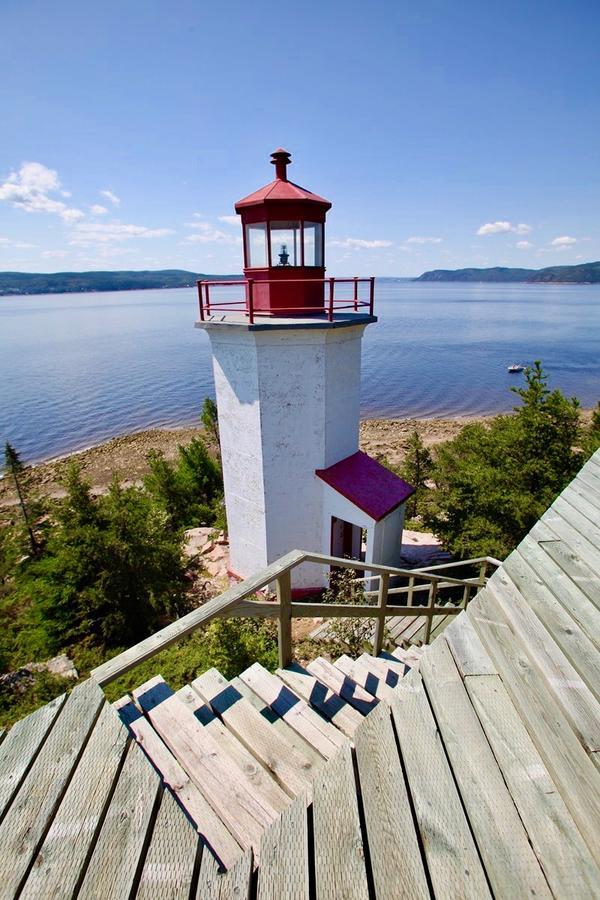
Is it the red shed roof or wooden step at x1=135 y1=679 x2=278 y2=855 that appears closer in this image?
wooden step at x1=135 y1=679 x2=278 y2=855

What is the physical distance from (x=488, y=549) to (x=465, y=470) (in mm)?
2376

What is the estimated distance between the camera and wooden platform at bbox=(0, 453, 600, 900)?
5.25ft

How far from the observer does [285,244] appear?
9.23m

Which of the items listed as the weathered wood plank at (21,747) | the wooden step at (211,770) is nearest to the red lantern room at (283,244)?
the wooden step at (211,770)

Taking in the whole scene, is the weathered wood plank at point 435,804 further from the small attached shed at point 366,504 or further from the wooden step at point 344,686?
the small attached shed at point 366,504

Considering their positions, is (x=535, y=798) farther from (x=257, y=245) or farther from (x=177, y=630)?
(x=257, y=245)

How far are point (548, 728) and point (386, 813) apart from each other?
2.67 feet

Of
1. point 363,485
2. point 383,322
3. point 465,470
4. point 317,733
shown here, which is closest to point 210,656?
point 317,733

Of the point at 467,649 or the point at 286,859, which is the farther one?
the point at 467,649

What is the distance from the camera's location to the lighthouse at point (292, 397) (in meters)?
8.62

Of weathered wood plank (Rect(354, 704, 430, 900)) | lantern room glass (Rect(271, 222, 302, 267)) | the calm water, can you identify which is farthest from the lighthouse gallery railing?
the calm water

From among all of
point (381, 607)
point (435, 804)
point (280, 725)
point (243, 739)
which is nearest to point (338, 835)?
point (435, 804)

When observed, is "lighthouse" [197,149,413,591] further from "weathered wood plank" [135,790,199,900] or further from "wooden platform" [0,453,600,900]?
"weathered wood plank" [135,790,199,900]

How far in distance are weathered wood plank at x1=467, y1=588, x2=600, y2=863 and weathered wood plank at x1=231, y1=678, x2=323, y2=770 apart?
3.89 ft
